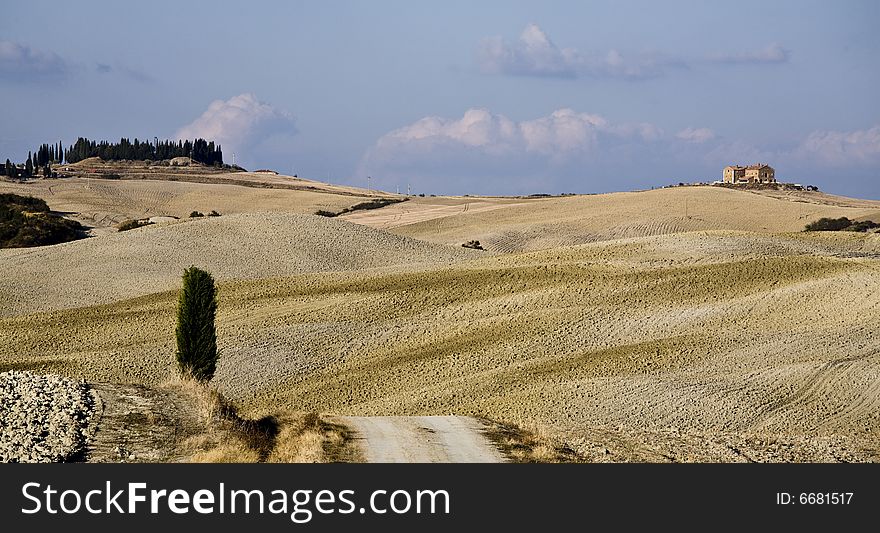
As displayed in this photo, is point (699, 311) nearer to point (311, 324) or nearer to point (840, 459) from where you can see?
point (311, 324)

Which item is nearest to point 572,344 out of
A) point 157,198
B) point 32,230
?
point 32,230

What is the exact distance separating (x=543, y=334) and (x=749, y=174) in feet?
443

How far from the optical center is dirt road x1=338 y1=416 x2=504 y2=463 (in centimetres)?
1978

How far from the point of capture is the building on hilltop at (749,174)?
16293 centimetres

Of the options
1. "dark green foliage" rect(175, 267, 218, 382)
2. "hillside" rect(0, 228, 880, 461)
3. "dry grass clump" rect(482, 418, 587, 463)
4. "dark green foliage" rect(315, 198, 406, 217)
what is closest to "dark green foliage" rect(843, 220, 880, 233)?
"hillside" rect(0, 228, 880, 461)

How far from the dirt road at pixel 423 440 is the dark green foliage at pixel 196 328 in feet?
23.0

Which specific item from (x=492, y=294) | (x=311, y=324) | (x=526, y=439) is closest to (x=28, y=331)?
(x=311, y=324)

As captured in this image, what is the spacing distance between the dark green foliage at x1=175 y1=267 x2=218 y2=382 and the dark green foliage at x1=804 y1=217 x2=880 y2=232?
6916cm

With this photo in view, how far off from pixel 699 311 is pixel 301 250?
2945 cm

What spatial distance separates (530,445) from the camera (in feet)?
71.0

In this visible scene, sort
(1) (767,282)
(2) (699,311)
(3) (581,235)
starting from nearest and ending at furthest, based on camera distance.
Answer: (2) (699,311), (1) (767,282), (3) (581,235)

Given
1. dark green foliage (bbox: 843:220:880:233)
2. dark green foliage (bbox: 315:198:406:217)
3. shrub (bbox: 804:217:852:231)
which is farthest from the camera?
dark green foliage (bbox: 315:198:406:217)

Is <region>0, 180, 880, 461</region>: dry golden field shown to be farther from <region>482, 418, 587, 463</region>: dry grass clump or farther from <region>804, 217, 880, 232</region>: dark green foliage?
<region>804, 217, 880, 232</region>: dark green foliage
